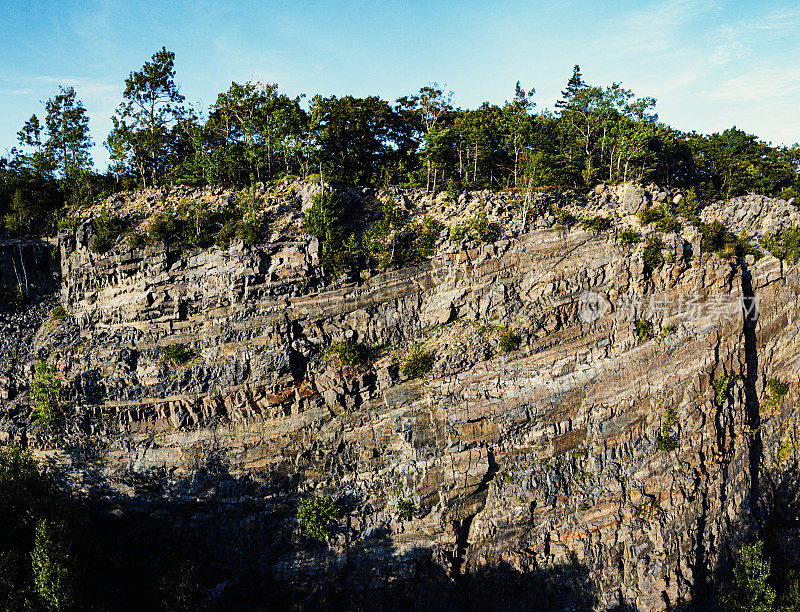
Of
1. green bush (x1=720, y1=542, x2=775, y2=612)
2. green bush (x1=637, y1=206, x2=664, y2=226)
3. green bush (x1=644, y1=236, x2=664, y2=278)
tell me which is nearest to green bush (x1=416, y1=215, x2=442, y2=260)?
green bush (x1=644, y1=236, x2=664, y2=278)

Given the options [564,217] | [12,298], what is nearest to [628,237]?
[564,217]

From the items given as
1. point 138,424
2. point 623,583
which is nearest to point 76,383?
point 138,424

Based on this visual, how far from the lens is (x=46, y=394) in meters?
29.6

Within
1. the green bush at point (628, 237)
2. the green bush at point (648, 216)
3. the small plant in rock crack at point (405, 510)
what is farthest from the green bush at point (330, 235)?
the green bush at point (648, 216)

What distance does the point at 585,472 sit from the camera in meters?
29.3

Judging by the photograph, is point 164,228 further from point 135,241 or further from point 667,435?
point 667,435

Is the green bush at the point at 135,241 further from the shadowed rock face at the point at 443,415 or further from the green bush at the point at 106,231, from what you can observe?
the shadowed rock face at the point at 443,415

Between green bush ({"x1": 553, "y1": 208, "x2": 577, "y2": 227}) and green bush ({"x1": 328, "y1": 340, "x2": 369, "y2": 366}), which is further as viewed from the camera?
green bush ({"x1": 553, "y1": 208, "x2": 577, "y2": 227})

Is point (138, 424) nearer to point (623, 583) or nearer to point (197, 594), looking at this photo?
point (197, 594)

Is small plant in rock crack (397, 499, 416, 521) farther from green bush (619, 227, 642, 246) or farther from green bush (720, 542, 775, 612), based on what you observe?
green bush (619, 227, 642, 246)

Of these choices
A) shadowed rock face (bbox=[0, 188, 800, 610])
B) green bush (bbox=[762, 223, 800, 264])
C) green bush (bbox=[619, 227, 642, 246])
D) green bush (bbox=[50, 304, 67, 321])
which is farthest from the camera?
green bush (bbox=[50, 304, 67, 321])

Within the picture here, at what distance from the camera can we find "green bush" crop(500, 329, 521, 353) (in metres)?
29.5

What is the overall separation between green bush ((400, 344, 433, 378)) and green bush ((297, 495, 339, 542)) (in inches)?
365

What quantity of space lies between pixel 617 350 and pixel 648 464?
24.2 ft
